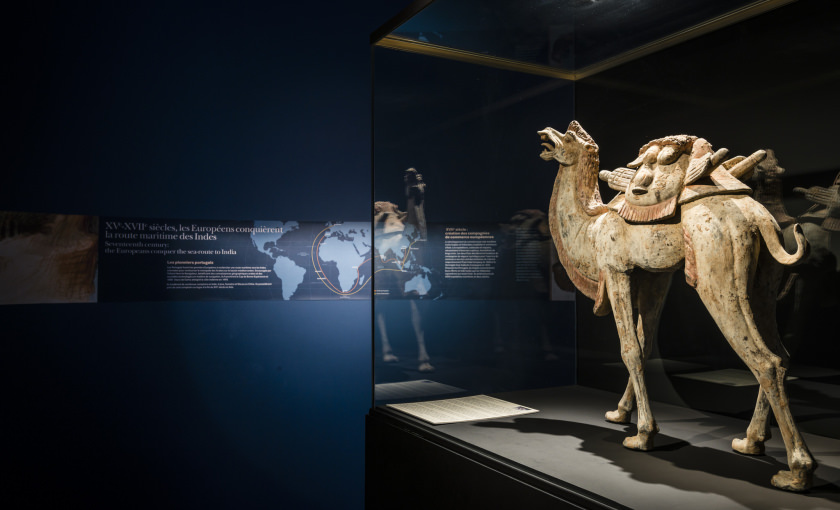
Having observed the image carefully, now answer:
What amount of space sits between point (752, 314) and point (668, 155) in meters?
0.67

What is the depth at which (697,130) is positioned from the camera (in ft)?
9.96

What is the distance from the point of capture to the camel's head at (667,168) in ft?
7.72

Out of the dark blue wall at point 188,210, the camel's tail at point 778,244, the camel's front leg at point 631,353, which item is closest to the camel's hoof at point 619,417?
the camel's front leg at point 631,353

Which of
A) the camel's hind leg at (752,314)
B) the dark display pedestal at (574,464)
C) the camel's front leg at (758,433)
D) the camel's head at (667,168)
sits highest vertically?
the camel's head at (667,168)

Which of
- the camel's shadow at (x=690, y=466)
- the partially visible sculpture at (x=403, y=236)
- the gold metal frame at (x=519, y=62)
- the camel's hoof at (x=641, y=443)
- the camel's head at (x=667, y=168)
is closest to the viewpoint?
the camel's shadow at (x=690, y=466)

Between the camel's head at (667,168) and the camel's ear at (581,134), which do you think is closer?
the camel's head at (667,168)

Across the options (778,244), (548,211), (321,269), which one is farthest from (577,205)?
(321,269)

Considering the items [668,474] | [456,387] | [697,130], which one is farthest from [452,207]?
[668,474]

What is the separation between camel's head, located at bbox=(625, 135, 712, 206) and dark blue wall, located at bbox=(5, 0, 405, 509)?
238 centimetres

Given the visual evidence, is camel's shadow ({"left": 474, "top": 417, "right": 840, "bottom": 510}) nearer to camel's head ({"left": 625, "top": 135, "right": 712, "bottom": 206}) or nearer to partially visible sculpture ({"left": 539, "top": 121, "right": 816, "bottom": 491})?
partially visible sculpture ({"left": 539, "top": 121, "right": 816, "bottom": 491})

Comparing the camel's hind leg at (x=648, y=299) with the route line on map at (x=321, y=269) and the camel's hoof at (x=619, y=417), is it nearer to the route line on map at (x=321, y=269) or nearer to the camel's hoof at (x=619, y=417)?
the camel's hoof at (x=619, y=417)

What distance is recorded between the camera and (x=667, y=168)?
239 centimetres

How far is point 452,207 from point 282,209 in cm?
137

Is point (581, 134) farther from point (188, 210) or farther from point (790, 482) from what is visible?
point (188, 210)
